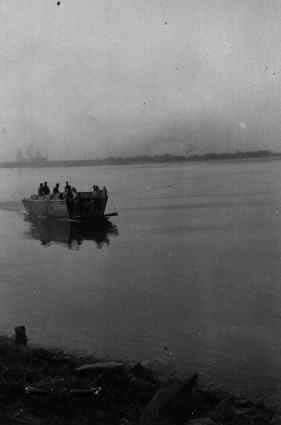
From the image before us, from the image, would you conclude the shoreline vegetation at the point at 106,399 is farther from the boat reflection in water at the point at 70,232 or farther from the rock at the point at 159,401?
the boat reflection in water at the point at 70,232

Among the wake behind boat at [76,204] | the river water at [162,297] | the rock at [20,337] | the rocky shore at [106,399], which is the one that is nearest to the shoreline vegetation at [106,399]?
the rocky shore at [106,399]

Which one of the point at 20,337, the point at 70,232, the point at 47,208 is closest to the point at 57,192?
the point at 47,208

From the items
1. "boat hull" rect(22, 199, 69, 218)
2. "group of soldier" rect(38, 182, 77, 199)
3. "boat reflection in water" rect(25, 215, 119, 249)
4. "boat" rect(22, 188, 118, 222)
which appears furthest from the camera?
"boat hull" rect(22, 199, 69, 218)

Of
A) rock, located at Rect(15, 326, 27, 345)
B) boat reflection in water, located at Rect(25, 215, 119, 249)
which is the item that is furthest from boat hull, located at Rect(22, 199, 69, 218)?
rock, located at Rect(15, 326, 27, 345)

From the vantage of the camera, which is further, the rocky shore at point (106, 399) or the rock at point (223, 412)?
the rock at point (223, 412)

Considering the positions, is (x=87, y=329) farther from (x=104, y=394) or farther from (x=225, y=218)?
(x=225, y=218)

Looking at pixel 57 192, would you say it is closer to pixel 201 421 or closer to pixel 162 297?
pixel 162 297

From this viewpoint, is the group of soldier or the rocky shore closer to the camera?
the rocky shore

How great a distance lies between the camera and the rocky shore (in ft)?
29.7

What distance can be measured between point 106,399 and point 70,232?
1516 inches

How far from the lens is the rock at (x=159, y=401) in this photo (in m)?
8.84


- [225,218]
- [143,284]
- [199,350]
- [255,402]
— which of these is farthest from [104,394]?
[225,218]

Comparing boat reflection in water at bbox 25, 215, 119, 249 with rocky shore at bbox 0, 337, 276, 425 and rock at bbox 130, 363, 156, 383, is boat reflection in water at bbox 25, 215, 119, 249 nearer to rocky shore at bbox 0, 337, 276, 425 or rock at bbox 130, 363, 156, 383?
rock at bbox 130, 363, 156, 383

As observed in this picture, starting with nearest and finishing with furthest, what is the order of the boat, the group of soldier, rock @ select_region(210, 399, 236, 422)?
Result: rock @ select_region(210, 399, 236, 422) → the group of soldier → the boat
